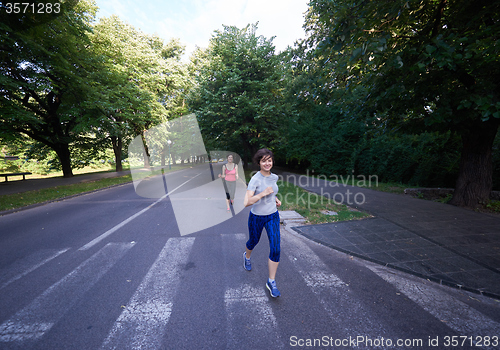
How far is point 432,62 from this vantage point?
531 centimetres

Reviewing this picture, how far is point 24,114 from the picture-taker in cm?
1092

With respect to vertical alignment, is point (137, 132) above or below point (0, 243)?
above

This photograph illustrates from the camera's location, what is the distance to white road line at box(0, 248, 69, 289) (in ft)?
11.0

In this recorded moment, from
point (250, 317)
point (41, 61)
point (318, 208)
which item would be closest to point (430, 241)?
point (318, 208)

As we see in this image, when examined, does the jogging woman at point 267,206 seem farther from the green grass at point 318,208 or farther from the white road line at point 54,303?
the green grass at point 318,208

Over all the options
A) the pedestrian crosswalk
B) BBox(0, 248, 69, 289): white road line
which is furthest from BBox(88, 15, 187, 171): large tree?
the pedestrian crosswalk

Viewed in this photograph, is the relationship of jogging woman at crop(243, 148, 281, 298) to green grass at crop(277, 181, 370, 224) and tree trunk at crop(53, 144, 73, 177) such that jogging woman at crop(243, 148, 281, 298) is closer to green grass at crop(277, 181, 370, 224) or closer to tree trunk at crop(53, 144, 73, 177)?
green grass at crop(277, 181, 370, 224)

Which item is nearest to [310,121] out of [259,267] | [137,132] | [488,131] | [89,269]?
[488,131]

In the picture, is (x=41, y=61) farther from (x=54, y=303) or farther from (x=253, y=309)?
(x=253, y=309)

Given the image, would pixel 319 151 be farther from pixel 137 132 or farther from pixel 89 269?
pixel 137 132

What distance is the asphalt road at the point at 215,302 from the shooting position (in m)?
2.23

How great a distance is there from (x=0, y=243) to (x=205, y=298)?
5456 mm

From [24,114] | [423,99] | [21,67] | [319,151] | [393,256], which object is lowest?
[393,256]

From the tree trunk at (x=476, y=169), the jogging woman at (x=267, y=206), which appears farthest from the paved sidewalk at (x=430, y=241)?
the jogging woman at (x=267, y=206)
